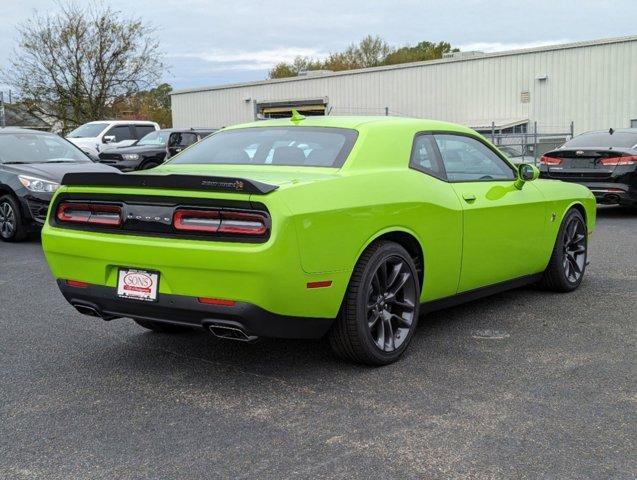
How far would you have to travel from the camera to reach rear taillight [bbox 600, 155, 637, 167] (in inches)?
476

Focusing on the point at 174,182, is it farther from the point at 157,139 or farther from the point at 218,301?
the point at 157,139

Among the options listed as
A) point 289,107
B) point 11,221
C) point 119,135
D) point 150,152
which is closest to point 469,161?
point 11,221

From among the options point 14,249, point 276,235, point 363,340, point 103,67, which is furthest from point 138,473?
point 103,67

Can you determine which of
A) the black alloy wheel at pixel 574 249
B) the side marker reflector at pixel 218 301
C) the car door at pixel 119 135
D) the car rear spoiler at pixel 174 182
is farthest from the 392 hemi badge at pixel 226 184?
the car door at pixel 119 135

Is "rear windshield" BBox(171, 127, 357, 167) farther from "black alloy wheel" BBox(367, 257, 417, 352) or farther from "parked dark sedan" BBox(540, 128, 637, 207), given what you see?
"parked dark sedan" BBox(540, 128, 637, 207)

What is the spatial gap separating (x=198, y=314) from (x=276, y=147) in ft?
4.76

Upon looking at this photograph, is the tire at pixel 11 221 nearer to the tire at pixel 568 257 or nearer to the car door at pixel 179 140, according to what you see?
the tire at pixel 568 257

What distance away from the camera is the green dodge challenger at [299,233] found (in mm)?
4047

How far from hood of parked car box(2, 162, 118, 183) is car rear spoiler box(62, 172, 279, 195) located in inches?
228

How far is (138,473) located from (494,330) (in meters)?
2.99

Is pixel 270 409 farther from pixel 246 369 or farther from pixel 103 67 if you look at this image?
pixel 103 67

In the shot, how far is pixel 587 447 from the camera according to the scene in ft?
11.4

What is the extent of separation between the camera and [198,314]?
163 inches

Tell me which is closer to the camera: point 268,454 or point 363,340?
point 268,454
